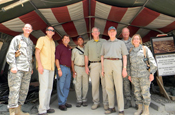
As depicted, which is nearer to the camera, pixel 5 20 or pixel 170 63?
pixel 5 20

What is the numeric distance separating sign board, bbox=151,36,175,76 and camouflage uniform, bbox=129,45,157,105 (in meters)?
1.30

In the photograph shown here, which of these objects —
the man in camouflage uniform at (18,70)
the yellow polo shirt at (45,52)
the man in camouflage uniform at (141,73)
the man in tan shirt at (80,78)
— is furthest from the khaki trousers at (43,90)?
the man in camouflage uniform at (141,73)

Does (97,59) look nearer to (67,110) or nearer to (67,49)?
(67,49)

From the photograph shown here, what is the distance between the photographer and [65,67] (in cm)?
312

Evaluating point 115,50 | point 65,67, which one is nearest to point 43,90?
point 65,67

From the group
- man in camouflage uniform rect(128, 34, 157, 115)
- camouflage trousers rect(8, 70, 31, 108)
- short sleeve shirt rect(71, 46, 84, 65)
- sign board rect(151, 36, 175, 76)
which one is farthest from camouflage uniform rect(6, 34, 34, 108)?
sign board rect(151, 36, 175, 76)

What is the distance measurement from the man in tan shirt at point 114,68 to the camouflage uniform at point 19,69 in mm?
1616

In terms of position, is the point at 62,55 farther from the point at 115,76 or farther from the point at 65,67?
the point at 115,76

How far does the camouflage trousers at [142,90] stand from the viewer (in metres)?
2.44

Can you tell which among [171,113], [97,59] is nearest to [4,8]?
[97,59]

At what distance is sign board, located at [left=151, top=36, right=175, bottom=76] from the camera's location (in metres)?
3.46

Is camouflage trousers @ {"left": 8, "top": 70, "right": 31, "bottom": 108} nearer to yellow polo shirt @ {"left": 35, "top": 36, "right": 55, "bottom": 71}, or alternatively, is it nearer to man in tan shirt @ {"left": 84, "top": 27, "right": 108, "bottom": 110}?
yellow polo shirt @ {"left": 35, "top": 36, "right": 55, "bottom": 71}

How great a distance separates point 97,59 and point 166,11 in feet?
6.30

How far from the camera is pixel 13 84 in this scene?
2227 mm
